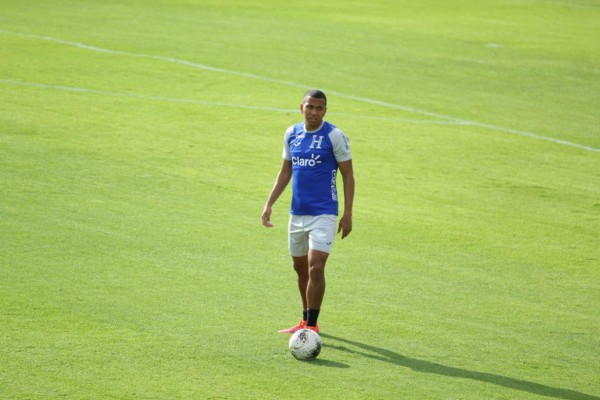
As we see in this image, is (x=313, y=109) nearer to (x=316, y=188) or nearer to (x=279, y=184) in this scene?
(x=316, y=188)

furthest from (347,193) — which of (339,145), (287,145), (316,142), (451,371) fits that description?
(451,371)

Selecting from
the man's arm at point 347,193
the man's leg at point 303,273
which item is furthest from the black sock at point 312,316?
the man's arm at point 347,193

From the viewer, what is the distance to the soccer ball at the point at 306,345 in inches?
387

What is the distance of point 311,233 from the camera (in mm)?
10547

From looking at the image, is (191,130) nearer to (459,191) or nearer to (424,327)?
(459,191)

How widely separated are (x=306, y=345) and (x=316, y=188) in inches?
65.2

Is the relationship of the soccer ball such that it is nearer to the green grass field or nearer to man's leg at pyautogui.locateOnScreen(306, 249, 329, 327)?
the green grass field

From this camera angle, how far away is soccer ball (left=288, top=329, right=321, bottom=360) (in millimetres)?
9836

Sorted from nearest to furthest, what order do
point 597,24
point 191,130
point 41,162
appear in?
→ point 41,162 < point 191,130 < point 597,24

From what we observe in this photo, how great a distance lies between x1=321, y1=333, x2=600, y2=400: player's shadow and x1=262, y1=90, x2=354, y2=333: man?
0.49 metres

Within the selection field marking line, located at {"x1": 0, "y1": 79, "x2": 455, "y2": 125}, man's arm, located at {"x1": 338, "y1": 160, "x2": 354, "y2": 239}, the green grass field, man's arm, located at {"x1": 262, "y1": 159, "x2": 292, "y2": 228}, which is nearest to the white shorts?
man's arm, located at {"x1": 338, "y1": 160, "x2": 354, "y2": 239}

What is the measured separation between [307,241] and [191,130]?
10440mm

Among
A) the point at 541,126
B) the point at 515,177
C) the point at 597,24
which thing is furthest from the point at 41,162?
the point at 597,24

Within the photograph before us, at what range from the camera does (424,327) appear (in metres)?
11.1
